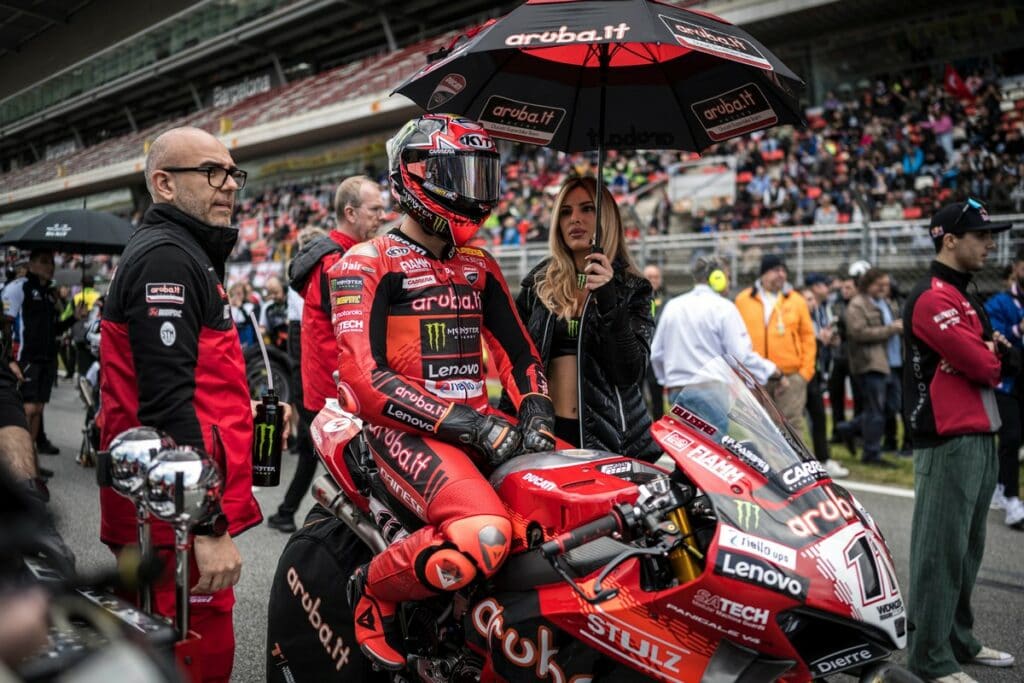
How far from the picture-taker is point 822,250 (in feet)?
37.2

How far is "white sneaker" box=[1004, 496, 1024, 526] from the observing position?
228 inches

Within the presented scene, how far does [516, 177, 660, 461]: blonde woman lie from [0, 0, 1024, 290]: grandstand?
13.8 ft

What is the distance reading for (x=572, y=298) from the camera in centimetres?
347

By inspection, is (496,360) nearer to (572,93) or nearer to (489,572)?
(489,572)

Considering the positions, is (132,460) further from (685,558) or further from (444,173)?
(444,173)

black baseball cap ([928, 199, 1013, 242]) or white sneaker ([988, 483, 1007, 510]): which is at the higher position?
black baseball cap ([928, 199, 1013, 242])

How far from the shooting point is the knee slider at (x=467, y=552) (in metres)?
2.30

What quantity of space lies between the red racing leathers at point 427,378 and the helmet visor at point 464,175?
25 cm

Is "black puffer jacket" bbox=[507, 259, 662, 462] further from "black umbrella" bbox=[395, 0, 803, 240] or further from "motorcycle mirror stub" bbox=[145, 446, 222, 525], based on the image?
"motorcycle mirror stub" bbox=[145, 446, 222, 525]

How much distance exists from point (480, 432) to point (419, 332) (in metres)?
0.45

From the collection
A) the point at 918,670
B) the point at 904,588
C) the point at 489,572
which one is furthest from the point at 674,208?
the point at 489,572

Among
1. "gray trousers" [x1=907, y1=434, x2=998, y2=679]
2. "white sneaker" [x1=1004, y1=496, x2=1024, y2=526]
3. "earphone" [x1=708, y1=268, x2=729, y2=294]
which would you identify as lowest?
"white sneaker" [x1=1004, y1=496, x2=1024, y2=526]

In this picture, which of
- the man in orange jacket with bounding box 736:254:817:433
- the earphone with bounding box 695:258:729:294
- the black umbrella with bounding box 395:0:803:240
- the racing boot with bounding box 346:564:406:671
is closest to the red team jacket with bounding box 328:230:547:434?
the racing boot with bounding box 346:564:406:671

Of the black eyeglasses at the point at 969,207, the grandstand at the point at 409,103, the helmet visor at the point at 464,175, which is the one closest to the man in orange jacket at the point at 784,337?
the grandstand at the point at 409,103
